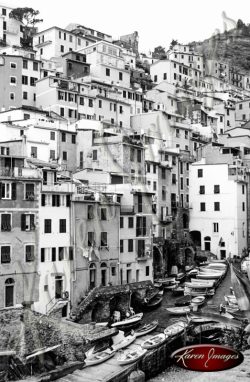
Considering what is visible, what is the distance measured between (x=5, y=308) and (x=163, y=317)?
10.2 m

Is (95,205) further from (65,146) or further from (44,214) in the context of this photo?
(65,146)

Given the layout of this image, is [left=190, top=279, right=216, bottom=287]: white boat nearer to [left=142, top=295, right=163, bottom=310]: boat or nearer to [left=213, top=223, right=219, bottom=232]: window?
[left=142, top=295, right=163, bottom=310]: boat

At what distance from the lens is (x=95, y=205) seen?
101 ft

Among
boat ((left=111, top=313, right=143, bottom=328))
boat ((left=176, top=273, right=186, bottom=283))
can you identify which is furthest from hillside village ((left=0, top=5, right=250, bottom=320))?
boat ((left=111, top=313, right=143, bottom=328))

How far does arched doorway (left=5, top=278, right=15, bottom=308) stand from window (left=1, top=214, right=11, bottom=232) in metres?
2.63

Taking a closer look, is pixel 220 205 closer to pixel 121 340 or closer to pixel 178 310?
pixel 178 310

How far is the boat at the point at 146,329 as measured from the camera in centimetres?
2717

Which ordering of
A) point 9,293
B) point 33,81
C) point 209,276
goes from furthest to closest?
point 33,81
point 209,276
point 9,293

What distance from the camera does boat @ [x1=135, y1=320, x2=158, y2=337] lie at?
27.2 meters

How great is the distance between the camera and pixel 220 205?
4509 cm

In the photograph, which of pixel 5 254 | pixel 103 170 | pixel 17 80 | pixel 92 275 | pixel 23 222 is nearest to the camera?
pixel 5 254

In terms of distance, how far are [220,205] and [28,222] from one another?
73.9 feet

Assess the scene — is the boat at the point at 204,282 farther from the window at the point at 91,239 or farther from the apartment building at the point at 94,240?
the window at the point at 91,239

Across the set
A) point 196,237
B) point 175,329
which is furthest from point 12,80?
point 175,329
